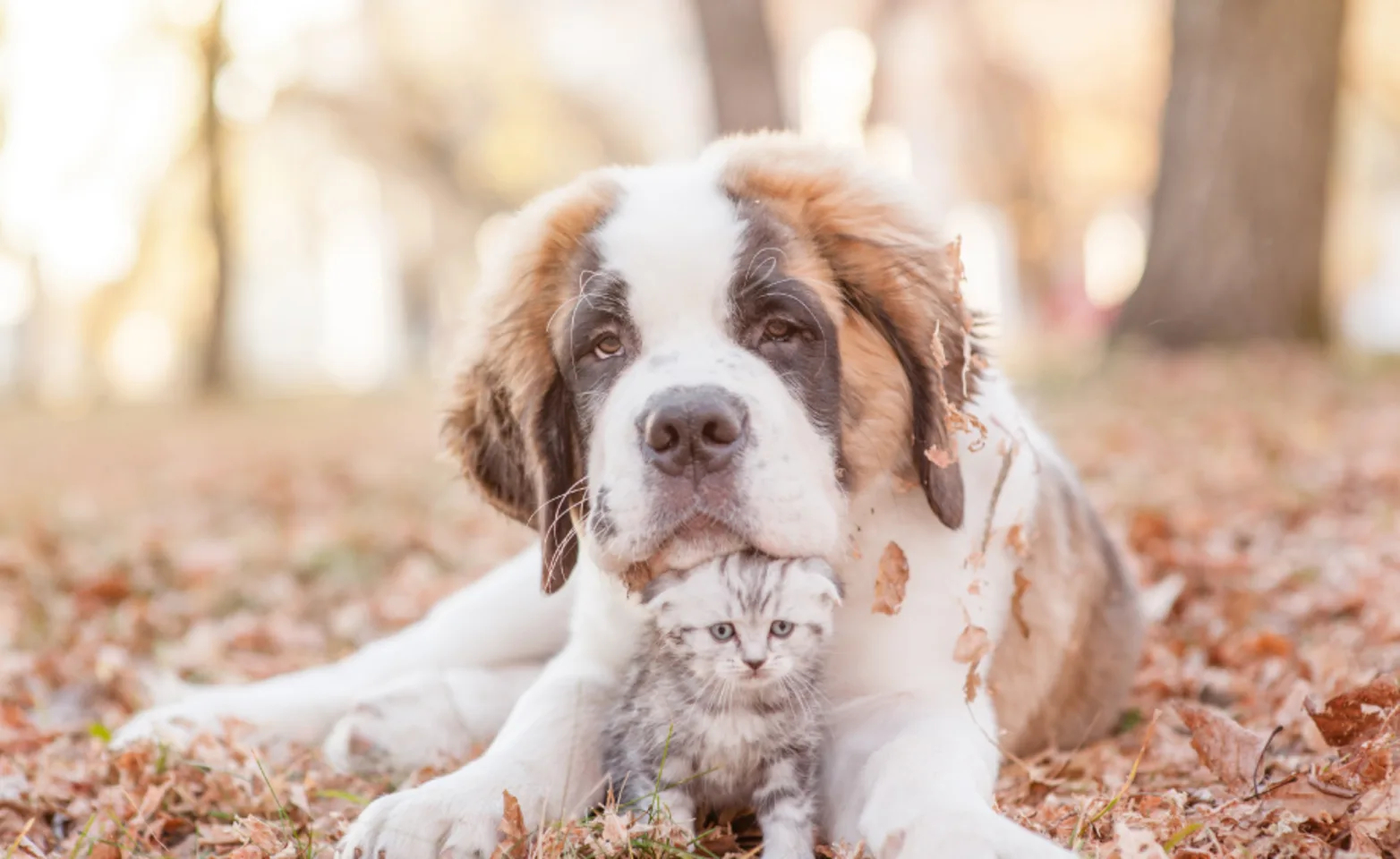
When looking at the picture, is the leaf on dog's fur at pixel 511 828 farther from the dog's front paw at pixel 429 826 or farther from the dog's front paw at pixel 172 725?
the dog's front paw at pixel 172 725

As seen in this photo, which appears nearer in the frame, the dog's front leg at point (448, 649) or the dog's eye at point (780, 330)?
the dog's eye at point (780, 330)

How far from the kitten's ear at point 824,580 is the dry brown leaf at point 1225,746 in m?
0.91

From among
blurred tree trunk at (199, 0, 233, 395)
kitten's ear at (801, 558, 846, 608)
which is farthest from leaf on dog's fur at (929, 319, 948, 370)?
blurred tree trunk at (199, 0, 233, 395)

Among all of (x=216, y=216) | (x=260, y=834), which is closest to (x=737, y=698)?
(x=260, y=834)

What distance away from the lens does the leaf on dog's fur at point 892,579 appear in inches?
114

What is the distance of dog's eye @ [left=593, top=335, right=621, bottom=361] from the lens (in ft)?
9.60

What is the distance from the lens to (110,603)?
5754 millimetres

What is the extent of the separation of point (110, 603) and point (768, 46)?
20.7 ft

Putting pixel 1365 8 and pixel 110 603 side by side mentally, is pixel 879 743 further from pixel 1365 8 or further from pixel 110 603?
pixel 1365 8

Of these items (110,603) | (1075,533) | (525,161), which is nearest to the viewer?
(1075,533)

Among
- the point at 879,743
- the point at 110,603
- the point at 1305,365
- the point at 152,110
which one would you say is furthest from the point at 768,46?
the point at 152,110

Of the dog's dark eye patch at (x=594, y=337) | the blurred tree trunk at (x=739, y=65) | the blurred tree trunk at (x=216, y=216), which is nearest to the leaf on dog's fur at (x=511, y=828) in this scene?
the dog's dark eye patch at (x=594, y=337)

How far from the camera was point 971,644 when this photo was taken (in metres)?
2.88

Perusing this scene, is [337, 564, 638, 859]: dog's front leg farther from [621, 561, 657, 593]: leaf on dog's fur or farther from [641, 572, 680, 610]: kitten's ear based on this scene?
[641, 572, 680, 610]: kitten's ear
